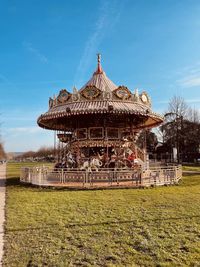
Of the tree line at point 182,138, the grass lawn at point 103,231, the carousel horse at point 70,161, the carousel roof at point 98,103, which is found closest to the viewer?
the grass lawn at point 103,231

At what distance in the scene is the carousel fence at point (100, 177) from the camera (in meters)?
14.5

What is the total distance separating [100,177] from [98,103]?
4958 millimetres

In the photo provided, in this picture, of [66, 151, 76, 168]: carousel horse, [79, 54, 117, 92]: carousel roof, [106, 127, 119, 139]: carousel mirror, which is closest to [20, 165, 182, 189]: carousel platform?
[66, 151, 76, 168]: carousel horse

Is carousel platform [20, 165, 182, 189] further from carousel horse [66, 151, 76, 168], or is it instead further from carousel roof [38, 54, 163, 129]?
carousel roof [38, 54, 163, 129]

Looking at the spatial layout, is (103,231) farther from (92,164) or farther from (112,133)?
(112,133)

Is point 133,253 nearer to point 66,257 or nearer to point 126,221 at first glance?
point 66,257

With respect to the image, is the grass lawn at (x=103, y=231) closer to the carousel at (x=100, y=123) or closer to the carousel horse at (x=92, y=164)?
the carousel at (x=100, y=123)

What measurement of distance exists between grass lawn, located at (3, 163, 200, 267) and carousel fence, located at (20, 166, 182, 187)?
9.22ft

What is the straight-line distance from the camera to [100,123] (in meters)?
19.5

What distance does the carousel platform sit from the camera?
567 inches

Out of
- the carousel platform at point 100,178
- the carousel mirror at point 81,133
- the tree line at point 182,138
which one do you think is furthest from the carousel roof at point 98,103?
the tree line at point 182,138

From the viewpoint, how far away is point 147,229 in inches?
278

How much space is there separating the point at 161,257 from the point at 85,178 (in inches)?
370

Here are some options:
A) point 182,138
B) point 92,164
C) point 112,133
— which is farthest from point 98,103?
point 182,138
